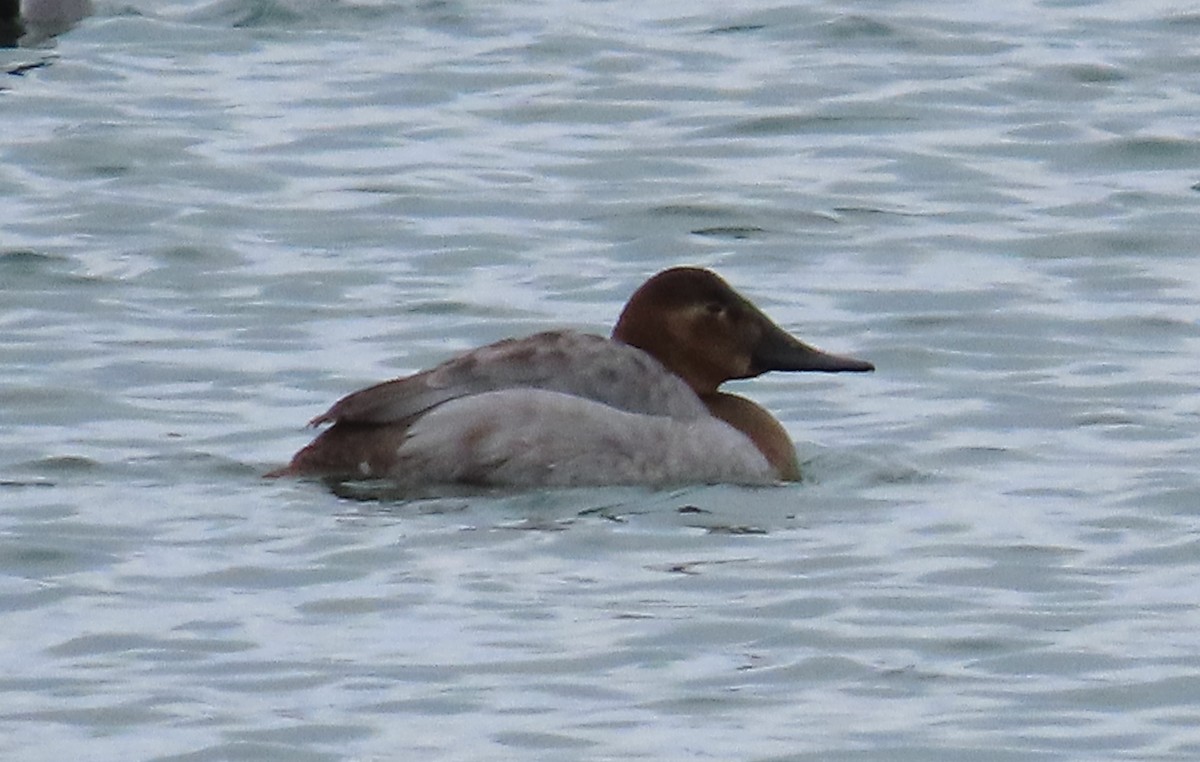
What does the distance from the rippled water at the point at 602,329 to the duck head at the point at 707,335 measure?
0.87 feet

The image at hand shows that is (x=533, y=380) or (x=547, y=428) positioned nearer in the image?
(x=547, y=428)

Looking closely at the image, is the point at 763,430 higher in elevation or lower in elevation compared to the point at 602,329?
higher

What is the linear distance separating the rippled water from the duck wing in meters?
0.34

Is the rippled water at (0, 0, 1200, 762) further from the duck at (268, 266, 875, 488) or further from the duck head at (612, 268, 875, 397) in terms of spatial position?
the duck head at (612, 268, 875, 397)

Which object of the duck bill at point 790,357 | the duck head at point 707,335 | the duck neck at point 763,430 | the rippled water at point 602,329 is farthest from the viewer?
the duck bill at point 790,357

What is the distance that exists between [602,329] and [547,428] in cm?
211

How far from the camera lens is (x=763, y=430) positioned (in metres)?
10.5

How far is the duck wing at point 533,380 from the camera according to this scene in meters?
10.2

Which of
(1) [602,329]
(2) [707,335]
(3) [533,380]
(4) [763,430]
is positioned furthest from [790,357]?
(1) [602,329]

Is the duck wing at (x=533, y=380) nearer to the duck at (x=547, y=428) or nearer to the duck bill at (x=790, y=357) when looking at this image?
the duck at (x=547, y=428)

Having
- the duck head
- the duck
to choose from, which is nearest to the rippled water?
the duck

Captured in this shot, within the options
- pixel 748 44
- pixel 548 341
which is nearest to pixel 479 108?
pixel 748 44

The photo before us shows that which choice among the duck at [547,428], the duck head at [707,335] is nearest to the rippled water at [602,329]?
the duck at [547,428]

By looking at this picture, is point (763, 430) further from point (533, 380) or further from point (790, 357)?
point (533, 380)
